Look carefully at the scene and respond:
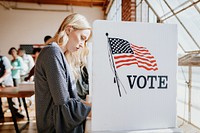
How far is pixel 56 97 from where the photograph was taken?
877 mm

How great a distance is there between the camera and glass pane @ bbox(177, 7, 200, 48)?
101 inches

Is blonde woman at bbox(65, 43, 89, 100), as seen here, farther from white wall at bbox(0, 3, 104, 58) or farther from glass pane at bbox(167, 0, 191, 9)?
white wall at bbox(0, 3, 104, 58)

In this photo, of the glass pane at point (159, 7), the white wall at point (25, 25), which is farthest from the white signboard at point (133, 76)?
the white wall at point (25, 25)

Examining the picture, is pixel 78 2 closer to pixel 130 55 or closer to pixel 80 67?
pixel 80 67

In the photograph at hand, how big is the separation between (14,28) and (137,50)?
7.55m

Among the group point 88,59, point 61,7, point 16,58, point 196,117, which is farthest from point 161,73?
point 61,7

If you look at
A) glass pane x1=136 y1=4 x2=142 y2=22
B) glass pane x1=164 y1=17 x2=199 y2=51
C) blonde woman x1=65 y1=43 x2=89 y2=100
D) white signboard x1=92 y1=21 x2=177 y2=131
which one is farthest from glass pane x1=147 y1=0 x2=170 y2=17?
white signboard x1=92 y1=21 x2=177 y2=131

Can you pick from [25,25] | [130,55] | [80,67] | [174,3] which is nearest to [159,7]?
[174,3]

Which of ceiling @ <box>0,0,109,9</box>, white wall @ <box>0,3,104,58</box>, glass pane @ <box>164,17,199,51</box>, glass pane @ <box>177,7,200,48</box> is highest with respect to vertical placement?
ceiling @ <box>0,0,109,9</box>

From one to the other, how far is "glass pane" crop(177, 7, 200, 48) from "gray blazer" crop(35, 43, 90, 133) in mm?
2162

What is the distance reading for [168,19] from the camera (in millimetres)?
3270

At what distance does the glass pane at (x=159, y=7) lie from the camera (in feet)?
10.7

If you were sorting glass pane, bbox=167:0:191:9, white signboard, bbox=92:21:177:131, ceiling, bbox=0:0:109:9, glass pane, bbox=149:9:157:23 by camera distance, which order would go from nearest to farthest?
white signboard, bbox=92:21:177:131 < glass pane, bbox=167:0:191:9 < glass pane, bbox=149:9:157:23 < ceiling, bbox=0:0:109:9

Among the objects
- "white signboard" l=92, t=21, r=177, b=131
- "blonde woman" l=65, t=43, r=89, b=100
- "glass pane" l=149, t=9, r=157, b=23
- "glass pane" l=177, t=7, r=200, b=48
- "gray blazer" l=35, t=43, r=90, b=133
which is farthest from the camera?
"glass pane" l=149, t=9, r=157, b=23
